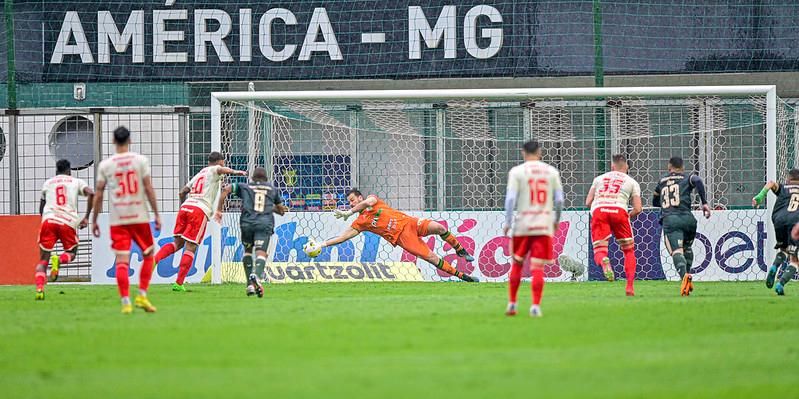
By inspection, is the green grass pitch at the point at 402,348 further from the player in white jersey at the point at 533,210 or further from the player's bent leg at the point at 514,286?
the player in white jersey at the point at 533,210

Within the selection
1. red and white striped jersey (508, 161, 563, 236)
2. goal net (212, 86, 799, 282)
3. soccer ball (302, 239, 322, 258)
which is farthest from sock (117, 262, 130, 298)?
goal net (212, 86, 799, 282)

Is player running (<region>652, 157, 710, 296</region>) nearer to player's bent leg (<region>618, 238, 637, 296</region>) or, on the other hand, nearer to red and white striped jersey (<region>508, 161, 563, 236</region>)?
player's bent leg (<region>618, 238, 637, 296</region>)

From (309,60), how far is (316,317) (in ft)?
42.2

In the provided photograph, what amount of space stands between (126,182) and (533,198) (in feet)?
14.7

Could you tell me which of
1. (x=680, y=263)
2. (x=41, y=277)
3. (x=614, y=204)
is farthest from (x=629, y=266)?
(x=41, y=277)

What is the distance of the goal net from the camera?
71.8 ft

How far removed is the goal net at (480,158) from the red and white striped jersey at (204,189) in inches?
95.1

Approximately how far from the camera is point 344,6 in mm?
24906

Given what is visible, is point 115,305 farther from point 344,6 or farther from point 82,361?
point 344,6

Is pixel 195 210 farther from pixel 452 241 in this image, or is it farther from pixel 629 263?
pixel 629 263

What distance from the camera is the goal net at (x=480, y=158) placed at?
2188 cm

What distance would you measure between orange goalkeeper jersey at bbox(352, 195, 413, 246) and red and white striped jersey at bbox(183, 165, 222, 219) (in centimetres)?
270

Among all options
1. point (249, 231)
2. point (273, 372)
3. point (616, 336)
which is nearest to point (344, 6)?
point (249, 231)

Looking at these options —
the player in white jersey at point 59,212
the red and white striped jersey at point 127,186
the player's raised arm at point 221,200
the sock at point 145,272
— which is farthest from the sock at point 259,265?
the red and white striped jersey at point 127,186
